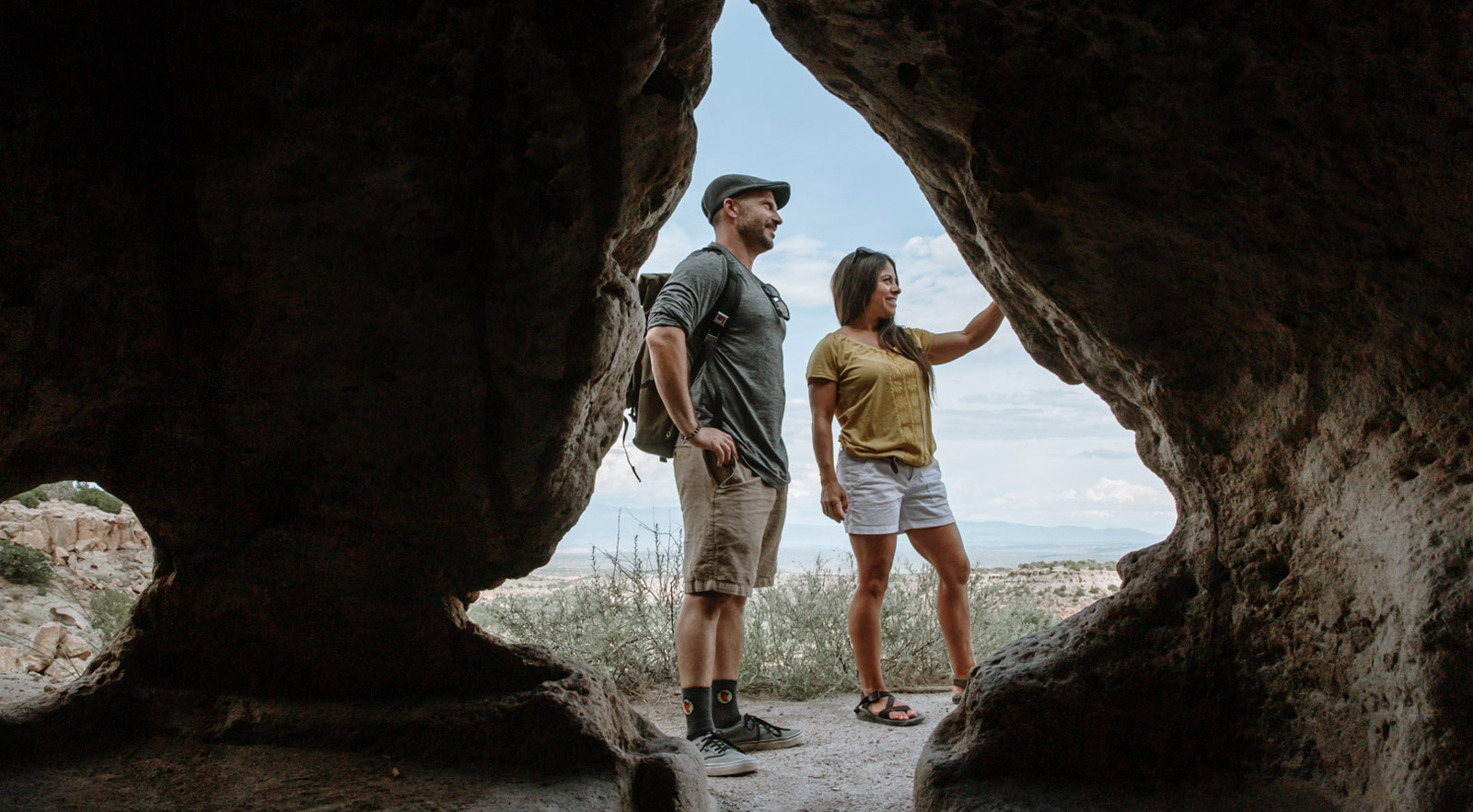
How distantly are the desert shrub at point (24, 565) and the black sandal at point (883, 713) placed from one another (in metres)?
5.61

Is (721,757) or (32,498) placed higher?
(32,498)

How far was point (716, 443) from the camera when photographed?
3.26 meters

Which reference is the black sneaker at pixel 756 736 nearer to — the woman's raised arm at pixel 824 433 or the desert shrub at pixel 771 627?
the woman's raised arm at pixel 824 433

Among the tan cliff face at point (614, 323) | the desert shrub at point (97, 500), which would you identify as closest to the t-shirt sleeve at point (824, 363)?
the tan cliff face at point (614, 323)

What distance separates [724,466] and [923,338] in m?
1.44

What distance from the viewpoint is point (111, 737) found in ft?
7.79

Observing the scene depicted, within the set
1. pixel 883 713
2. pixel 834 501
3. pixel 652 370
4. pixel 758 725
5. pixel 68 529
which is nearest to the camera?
pixel 652 370

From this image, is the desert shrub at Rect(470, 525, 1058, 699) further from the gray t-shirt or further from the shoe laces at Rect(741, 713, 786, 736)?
the gray t-shirt

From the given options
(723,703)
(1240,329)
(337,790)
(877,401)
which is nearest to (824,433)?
(877,401)

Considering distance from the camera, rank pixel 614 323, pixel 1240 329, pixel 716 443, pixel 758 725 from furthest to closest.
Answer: pixel 758 725 → pixel 716 443 → pixel 614 323 → pixel 1240 329

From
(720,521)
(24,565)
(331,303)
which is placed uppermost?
(331,303)

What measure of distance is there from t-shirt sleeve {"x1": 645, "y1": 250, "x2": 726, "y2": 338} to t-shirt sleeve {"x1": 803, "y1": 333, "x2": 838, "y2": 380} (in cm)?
76

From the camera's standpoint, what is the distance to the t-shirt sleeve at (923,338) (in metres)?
4.18

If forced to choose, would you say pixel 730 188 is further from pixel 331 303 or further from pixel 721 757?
pixel 721 757
